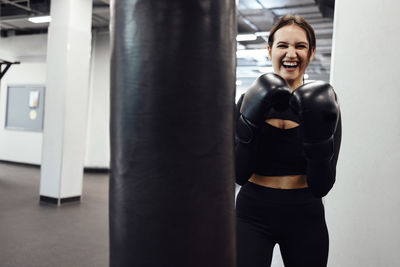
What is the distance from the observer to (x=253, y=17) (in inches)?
288

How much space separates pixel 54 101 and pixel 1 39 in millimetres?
5570

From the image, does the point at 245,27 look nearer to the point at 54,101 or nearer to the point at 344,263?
the point at 54,101

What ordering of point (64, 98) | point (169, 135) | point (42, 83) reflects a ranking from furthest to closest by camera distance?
point (42, 83) < point (64, 98) < point (169, 135)

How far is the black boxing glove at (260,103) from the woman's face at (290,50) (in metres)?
0.12

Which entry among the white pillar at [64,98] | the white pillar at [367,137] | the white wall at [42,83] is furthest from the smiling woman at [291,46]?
→ the white wall at [42,83]

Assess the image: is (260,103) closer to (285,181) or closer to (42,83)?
(285,181)

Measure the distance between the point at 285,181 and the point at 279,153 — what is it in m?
0.11

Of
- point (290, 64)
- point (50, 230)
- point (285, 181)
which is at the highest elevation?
point (290, 64)

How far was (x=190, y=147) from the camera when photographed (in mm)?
763

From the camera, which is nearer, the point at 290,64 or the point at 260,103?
the point at 260,103

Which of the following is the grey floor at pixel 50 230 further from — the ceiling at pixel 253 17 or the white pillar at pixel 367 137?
the ceiling at pixel 253 17

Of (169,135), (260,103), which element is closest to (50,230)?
(260,103)

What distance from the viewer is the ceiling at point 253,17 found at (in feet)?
21.1

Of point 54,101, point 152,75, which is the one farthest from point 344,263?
point 54,101
